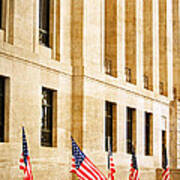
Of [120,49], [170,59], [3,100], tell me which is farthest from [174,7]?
[3,100]

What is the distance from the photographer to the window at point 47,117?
27.9 m

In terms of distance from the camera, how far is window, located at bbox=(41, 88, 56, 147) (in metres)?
27.9

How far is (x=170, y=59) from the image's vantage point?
143 ft

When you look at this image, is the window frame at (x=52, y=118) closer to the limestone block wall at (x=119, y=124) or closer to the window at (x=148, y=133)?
the limestone block wall at (x=119, y=124)

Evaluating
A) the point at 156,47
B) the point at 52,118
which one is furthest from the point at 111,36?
the point at 52,118

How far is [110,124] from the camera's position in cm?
3378

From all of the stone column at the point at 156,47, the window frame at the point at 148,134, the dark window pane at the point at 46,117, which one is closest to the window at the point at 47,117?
the dark window pane at the point at 46,117

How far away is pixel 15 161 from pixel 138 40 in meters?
14.9

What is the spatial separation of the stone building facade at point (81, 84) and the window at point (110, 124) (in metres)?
0.05

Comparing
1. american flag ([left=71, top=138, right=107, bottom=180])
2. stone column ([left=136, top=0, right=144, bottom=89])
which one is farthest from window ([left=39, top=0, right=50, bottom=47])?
stone column ([left=136, top=0, right=144, bottom=89])

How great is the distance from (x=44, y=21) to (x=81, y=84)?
3.17 meters

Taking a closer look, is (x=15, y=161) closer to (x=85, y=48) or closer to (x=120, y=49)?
(x=85, y=48)

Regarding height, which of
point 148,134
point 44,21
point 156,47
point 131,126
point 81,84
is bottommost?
point 148,134

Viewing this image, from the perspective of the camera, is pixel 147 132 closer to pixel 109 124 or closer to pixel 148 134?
pixel 148 134
